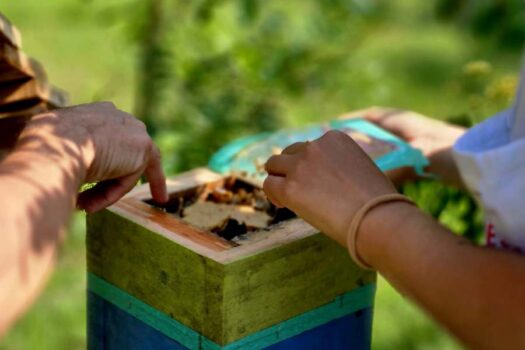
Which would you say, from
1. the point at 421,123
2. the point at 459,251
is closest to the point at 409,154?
the point at 421,123

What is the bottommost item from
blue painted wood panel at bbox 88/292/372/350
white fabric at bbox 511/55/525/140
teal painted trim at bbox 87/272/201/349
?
blue painted wood panel at bbox 88/292/372/350

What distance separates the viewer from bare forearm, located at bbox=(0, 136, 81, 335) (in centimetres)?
130

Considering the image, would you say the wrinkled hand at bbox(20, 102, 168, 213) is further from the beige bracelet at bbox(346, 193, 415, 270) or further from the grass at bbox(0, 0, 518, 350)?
the grass at bbox(0, 0, 518, 350)

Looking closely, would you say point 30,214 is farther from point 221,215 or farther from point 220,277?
point 221,215

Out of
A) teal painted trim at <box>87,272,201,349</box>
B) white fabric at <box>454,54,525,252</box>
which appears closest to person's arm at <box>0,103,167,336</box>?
teal painted trim at <box>87,272,201,349</box>

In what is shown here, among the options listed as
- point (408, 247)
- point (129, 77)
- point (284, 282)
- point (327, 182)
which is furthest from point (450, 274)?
point (129, 77)

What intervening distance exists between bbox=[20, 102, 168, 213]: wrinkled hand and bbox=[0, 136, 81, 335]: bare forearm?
5 cm

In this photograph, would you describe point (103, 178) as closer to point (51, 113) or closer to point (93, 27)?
point (51, 113)

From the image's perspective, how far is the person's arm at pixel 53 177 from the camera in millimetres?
1314

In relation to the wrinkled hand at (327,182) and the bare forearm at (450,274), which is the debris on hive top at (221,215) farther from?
the bare forearm at (450,274)

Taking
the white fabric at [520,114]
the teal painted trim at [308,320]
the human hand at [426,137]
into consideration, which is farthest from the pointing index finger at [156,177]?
the white fabric at [520,114]

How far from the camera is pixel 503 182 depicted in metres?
1.57

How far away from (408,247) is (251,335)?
1.30ft

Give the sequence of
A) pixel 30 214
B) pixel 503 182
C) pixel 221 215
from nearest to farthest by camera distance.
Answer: pixel 30 214 → pixel 503 182 → pixel 221 215
